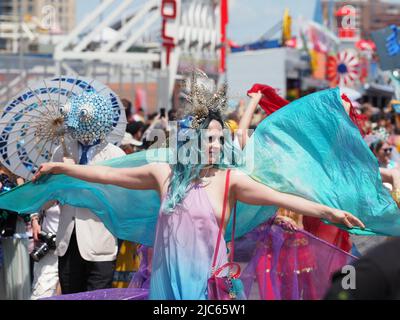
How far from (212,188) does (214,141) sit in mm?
221

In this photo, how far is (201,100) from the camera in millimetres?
4492

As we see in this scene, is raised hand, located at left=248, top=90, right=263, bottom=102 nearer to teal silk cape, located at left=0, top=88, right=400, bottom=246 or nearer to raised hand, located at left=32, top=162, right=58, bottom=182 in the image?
teal silk cape, located at left=0, top=88, right=400, bottom=246

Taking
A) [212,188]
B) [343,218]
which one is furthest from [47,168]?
[343,218]

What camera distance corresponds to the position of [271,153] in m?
4.93

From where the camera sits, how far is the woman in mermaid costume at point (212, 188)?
4340 millimetres

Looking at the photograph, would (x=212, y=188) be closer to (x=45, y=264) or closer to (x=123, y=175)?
(x=123, y=175)

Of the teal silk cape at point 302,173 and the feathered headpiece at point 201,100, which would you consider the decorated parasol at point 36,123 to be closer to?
the teal silk cape at point 302,173

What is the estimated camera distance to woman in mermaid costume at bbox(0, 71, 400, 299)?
434 cm

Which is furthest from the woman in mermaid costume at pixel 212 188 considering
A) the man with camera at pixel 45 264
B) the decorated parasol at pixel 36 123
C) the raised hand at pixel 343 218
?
the man with camera at pixel 45 264
